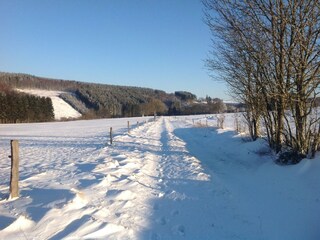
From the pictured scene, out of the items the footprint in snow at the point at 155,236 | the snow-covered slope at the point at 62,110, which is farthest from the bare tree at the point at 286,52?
the snow-covered slope at the point at 62,110

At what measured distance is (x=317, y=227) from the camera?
21.5 feet

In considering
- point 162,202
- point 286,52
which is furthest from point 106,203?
point 286,52

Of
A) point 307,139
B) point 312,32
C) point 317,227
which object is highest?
point 312,32

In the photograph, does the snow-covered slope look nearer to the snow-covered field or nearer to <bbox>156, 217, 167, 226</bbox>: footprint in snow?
the snow-covered field

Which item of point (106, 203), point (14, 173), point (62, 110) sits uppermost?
point (62, 110)

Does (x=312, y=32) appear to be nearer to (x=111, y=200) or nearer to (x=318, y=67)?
(x=318, y=67)

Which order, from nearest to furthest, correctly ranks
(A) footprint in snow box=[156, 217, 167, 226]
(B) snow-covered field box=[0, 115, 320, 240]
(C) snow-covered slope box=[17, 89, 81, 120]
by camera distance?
(B) snow-covered field box=[0, 115, 320, 240]
(A) footprint in snow box=[156, 217, 167, 226]
(C) snow-covered slope box=[17, 89, 81, 120]

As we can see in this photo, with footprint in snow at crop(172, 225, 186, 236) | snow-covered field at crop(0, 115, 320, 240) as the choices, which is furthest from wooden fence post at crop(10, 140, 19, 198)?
footprint in snow at crop(172, 225, 186, 236)

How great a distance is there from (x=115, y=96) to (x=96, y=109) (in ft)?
84.1

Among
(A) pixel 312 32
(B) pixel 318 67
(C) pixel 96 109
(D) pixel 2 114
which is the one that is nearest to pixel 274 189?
(B) pixel 318 67

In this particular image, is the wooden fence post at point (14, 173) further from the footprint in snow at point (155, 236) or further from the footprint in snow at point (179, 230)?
the footprint in snow at point (179, 230)

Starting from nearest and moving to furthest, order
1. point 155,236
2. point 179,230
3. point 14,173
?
point 155,236 < point 179,230 < point 14,173

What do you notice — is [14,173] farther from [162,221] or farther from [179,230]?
[179,230]

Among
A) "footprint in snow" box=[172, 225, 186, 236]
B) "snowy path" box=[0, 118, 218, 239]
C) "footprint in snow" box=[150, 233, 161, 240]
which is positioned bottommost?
"footprint in snow" box=[172, 225, 186, 236]
